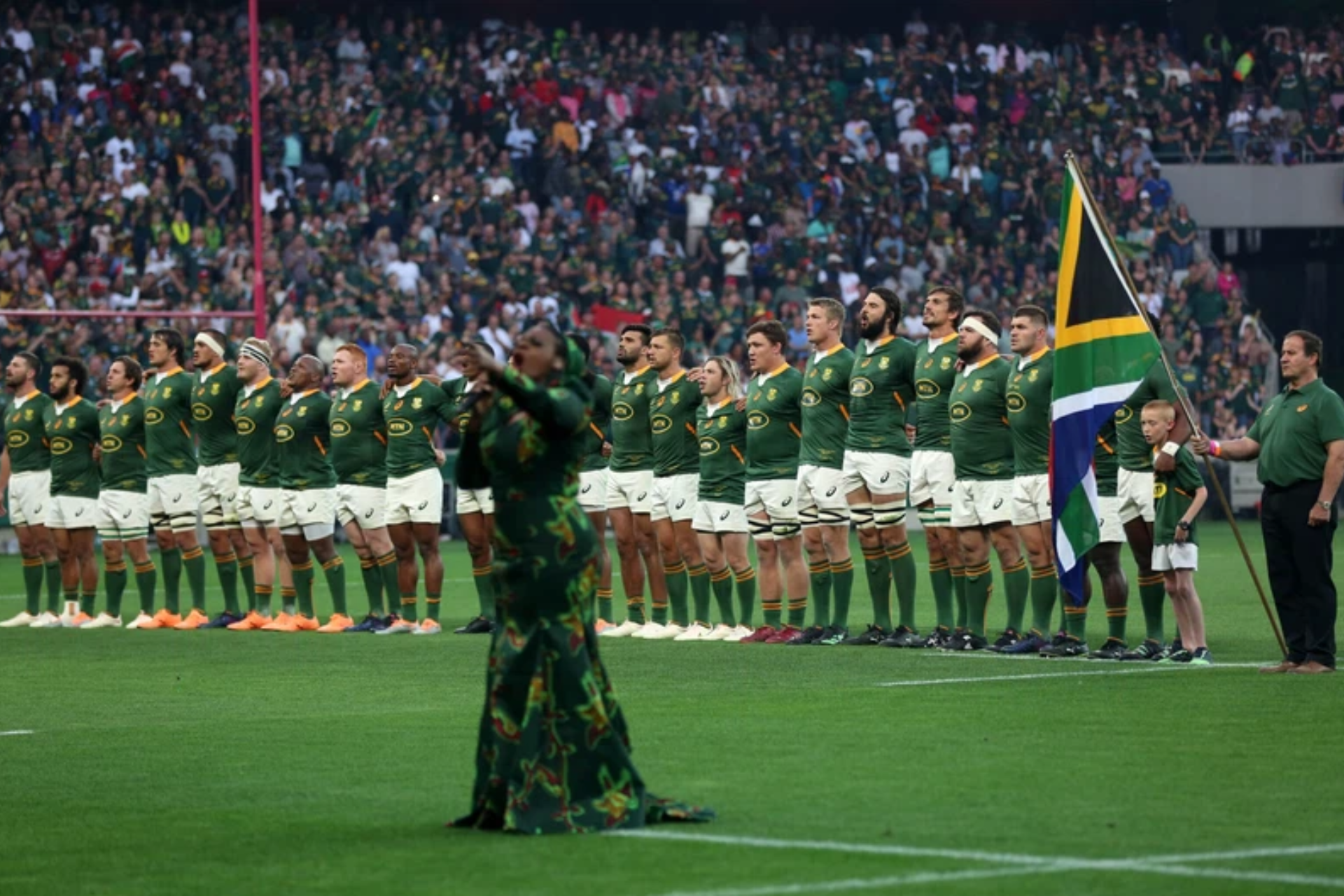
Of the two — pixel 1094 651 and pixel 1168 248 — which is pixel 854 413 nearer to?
pixel 1094 651

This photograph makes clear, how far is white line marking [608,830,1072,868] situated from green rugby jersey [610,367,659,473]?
34.1ft

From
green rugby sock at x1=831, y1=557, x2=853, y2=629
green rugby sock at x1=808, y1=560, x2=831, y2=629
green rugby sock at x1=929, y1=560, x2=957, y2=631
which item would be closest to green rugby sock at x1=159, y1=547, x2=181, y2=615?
green rugby sock at x1=808, y1=560, x2=831, y2=629

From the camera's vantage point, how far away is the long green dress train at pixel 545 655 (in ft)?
28.7

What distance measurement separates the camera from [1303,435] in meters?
13.8

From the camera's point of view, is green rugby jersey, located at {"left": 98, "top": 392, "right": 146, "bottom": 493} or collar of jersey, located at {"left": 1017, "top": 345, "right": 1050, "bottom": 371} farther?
green rugby jersey, located at {"left": 98, "top": 392, "right": 146, "bottom": 493}

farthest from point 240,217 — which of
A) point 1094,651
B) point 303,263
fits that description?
point 1094,651

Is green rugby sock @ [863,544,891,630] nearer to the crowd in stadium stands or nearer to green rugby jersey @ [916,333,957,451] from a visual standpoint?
green rugby jersey @ [916,333,957,451]

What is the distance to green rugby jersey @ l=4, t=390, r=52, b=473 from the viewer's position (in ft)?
70.5

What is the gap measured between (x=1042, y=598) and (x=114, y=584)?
9319 millimetres

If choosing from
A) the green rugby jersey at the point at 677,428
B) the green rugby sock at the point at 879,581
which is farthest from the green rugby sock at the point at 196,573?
the green rugby sock at the point at 879,581

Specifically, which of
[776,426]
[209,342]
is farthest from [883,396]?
[209,342]

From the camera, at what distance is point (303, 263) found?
34.2m

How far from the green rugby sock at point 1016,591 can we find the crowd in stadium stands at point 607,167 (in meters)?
16.5

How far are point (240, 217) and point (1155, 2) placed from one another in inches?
832
